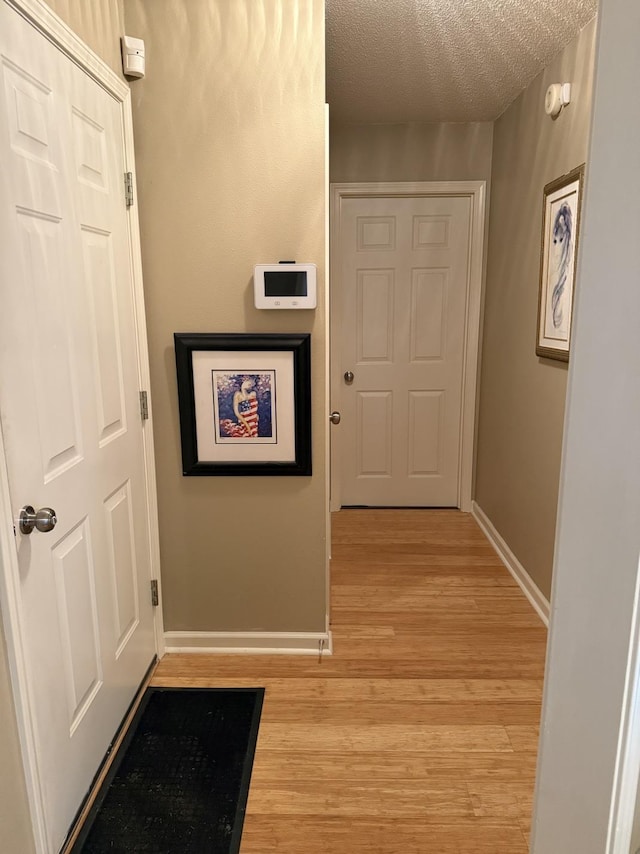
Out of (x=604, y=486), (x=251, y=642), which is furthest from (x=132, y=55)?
(x=251, y=642)

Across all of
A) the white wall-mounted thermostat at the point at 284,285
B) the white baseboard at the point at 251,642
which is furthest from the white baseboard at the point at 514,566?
the white wall-mounted thermostat at the point at 284,285

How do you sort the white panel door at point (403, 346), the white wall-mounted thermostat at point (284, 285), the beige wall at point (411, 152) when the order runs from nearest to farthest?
1. the white wall-mounted thermostat at point (284, 285)
2. the beige wall at point (411, 152)
3. the white panel door at point (403, 346)

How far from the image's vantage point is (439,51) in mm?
2553

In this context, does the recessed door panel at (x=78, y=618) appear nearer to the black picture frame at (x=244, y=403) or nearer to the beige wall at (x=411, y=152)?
the black picture frame at (x=244, y=403)

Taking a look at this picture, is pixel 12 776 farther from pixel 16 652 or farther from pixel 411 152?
pixel 411 152

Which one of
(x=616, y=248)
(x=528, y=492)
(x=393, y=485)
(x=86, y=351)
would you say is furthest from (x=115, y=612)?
(x=393, y=485)

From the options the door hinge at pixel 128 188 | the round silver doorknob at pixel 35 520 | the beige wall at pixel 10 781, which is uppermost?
the door hinge at pixel 128 188

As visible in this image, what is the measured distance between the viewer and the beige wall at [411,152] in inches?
139

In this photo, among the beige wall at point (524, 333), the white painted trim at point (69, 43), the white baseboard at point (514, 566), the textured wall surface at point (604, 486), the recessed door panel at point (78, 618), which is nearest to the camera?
the textured wall surface at point (604, 486)

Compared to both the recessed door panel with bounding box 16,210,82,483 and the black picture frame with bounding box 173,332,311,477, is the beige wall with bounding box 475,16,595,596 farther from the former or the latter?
the recessed door panel with bounding box 16,210,82,483

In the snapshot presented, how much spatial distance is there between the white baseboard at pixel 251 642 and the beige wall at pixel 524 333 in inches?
43.1

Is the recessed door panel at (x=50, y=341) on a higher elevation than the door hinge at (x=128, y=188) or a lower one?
lower

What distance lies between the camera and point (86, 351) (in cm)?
169

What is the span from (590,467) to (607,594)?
13 cm
